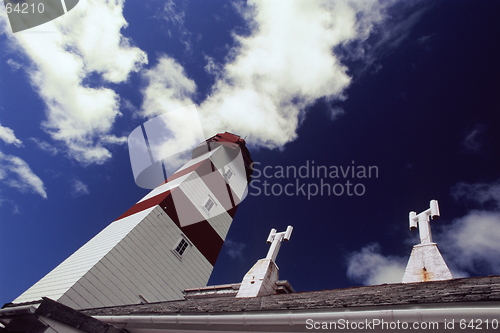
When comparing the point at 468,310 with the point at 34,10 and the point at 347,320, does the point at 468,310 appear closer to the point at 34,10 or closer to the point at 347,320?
the point at 347,320

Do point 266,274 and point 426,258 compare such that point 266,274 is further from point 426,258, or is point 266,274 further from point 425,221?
point 425,221

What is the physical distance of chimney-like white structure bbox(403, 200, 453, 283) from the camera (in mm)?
4836

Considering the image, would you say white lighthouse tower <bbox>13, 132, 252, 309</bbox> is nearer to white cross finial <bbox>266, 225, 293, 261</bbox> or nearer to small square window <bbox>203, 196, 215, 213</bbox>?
small square window <bbox>203, 196, 215, 213</bbox>

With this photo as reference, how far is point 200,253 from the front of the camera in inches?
575

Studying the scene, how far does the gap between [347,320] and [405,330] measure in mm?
532

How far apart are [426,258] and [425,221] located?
0.82m

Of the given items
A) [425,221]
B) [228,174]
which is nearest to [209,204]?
[228,174]

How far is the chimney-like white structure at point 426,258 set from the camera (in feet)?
15.9

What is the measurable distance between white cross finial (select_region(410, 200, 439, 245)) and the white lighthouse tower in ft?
30.8

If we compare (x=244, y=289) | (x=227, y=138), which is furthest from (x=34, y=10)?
(x=227, y=138)

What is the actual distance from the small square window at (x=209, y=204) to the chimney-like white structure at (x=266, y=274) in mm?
8930

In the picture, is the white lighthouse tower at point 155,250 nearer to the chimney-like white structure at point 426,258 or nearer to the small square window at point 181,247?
the small square window at point 181,247

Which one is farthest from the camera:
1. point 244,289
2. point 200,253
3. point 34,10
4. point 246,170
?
point 246,170

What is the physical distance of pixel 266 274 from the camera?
270 inches
